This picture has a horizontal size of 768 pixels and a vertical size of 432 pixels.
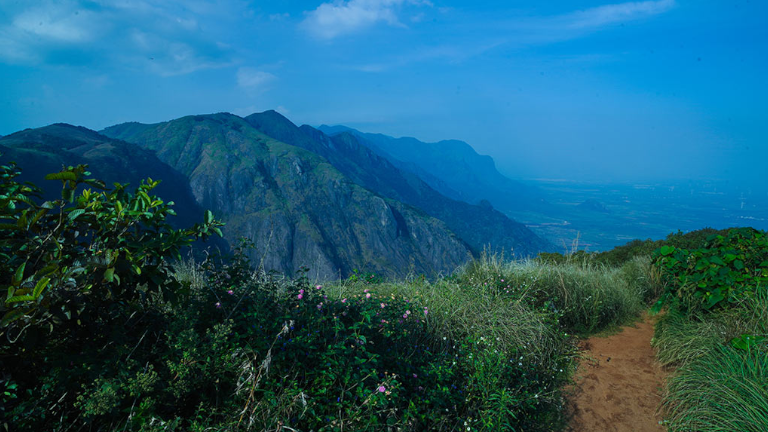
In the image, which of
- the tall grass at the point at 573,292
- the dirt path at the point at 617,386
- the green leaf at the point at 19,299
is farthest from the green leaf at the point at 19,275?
the tall grass at the point at 573,292

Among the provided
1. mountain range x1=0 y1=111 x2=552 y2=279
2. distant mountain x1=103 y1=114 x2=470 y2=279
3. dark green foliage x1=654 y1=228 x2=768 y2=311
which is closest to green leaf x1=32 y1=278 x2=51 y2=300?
dark green foliage x1=654 y1=228 x2=768 y2=311

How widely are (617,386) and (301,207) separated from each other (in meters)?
131

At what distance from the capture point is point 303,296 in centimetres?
346

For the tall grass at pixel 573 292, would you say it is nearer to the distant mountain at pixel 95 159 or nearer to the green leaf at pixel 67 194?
the green leaf at pixel 67 194

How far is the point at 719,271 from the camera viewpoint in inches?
182

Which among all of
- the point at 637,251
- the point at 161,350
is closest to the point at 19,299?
the point at 161,350

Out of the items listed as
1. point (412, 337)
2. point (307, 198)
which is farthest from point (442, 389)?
point (307, 198)

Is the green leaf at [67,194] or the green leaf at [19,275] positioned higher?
the green leaf at [67,194]

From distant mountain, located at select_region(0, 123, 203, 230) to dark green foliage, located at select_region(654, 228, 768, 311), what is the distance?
86.6 metres

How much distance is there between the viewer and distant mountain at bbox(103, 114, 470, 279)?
386ft

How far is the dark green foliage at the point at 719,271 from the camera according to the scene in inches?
177

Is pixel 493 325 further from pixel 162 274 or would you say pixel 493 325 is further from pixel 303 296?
pixel 162 274

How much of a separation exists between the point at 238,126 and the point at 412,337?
194225 mm

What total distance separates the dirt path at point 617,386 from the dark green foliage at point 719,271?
836 millimetres
